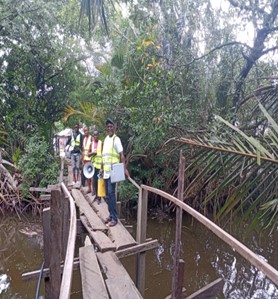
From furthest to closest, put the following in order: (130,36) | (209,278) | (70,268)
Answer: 1. (130,36)
2. (209,278)
3. (70,268)

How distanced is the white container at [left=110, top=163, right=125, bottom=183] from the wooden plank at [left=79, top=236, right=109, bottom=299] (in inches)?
43.3

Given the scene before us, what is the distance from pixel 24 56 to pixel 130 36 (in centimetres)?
471

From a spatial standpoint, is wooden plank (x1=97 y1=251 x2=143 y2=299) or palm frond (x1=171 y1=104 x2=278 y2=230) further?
wooden plank (x1=97 y1=251 x2=143 y2=299)

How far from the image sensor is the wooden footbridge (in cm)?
189

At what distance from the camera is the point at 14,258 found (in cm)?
774

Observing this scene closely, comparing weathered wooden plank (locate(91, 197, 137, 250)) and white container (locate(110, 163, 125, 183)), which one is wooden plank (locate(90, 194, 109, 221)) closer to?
weathered wooden plank (locate(91, 197, 137, 250))

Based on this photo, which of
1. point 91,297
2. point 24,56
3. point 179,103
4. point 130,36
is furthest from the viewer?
point 24,56

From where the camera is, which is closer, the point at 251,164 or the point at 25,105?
the point at 251,164

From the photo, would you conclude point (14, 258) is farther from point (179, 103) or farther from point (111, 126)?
point (179, 103)

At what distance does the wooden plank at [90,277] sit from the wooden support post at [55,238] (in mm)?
306

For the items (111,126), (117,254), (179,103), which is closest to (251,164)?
(117,254)

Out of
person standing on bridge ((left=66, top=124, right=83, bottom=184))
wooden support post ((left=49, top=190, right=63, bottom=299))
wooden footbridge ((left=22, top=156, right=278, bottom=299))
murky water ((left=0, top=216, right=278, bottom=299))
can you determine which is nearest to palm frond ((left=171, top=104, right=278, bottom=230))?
wooden footbridge ((left=22, top=156, right=278, bottom=299))

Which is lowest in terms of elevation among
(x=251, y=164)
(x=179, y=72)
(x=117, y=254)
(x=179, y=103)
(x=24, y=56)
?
(x=117, y=254)

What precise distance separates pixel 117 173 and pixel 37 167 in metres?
6.56
